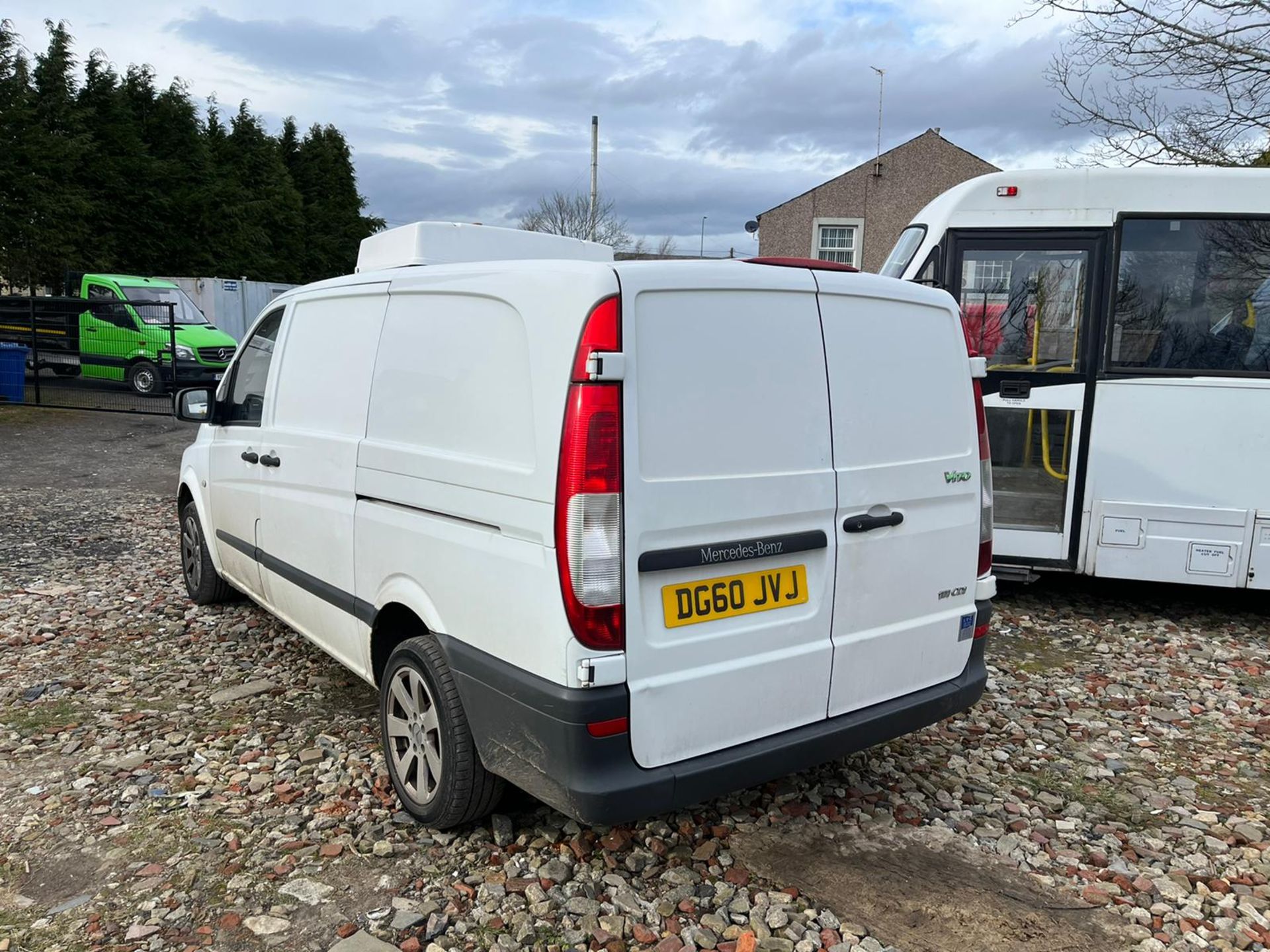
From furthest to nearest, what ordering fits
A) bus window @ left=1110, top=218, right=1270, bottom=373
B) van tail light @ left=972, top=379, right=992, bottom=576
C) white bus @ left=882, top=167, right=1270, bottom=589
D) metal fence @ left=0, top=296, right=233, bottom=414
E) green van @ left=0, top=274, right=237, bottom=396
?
green van @ left=0, top=274, right=237, bottom=396, metal fence @ left=0, top=296, right=233, bottom=414, bus window @ left=1110, top=218, right=1270, bottom=373, white bus @ left=882, top=167, right=1270, bottom=589, van tail light @ left=972, top=379, right=992, bottom=576

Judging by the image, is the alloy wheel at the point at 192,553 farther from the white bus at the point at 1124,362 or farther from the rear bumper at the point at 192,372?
the rear bumper at the point at 192,372

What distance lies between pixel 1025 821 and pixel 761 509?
1.80m

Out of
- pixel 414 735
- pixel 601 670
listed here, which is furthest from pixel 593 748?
pixel 414 735

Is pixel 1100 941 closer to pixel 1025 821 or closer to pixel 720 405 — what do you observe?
pixel 1025 821

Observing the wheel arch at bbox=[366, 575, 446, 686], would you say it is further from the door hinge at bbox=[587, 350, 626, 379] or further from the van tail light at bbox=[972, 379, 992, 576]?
Result: the van tail light at bbox=[972, 379, 992, 576]

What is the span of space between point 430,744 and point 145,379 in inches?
685

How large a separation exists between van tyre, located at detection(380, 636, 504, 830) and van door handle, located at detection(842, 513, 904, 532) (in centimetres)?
143

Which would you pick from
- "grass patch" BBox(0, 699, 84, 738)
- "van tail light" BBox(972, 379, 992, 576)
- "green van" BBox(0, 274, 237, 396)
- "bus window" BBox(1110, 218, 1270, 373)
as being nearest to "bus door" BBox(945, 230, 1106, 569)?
"bus window" BBox(1110, 218, 1270, 373)

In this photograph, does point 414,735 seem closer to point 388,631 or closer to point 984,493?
point 388,631

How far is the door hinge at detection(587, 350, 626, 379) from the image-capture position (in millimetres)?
2607

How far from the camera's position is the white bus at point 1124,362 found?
588cm

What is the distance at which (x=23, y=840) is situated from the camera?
11.0 feet

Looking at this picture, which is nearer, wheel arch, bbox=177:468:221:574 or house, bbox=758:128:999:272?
wheel arch, bbox=177:468:221:574

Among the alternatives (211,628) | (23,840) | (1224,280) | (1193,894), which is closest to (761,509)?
(1193,894)
